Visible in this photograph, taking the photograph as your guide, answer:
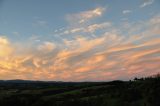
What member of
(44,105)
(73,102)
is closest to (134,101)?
(73,102)

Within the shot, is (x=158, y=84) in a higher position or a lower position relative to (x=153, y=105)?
higher

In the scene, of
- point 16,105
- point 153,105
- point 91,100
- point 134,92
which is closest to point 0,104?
point 16,105

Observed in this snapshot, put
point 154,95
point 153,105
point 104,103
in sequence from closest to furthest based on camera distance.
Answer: point 153,105, point 154,95, point 104,103

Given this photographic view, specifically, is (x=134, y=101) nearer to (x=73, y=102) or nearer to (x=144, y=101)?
(x=144, y=101)

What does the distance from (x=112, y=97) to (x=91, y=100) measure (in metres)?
15.7

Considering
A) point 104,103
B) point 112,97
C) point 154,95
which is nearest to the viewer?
point 154,95

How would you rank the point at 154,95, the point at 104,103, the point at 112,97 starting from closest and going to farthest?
the point at 154,95 → the point at 104,103 → the point at 112,97

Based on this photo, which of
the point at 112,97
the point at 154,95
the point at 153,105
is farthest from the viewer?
the point at 112,97

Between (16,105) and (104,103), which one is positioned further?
(104,103)

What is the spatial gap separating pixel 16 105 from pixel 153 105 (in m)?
61.4

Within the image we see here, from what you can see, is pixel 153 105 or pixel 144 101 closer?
pixel 153 105

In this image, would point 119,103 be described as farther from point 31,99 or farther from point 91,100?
point 31,99

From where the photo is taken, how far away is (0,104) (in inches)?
5423

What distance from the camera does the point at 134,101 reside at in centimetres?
16838
